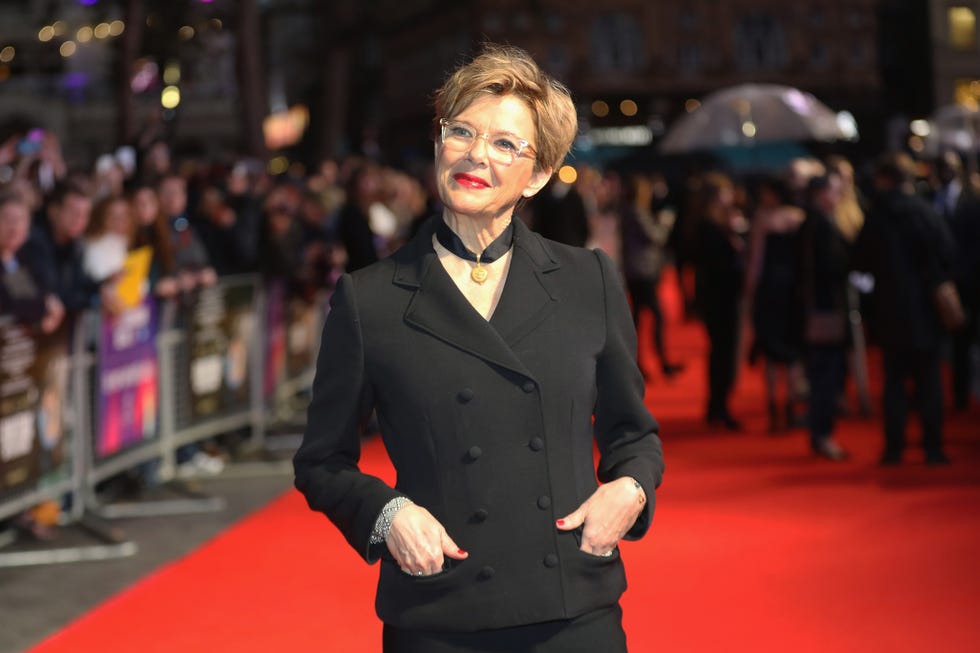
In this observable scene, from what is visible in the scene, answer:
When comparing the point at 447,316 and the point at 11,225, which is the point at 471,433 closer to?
the point at 447,316

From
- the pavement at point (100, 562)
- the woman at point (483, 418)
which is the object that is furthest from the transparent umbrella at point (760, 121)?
the woman at point (483, 418)

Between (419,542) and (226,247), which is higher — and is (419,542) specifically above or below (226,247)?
above

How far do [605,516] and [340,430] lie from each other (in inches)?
20.4

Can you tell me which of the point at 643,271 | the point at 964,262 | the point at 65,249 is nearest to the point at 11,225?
the point at 65,249

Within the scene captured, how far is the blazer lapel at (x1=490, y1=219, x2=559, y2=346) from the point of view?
9.25ft

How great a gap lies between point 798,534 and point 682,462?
2.64m

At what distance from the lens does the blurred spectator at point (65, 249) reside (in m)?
8.88

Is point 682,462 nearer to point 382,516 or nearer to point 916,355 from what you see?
point 916,355

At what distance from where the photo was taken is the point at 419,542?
8.81 ft

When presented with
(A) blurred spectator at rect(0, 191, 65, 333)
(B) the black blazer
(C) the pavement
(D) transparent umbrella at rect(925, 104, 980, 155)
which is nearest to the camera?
(C) the pavement

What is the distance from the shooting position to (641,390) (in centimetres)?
300

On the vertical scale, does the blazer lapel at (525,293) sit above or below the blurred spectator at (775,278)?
above

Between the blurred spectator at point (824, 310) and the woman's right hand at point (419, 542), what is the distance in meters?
8.82

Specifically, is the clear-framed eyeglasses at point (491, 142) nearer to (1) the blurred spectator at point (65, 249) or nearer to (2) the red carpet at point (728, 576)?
(2) the red carpet at point (728, 576)
